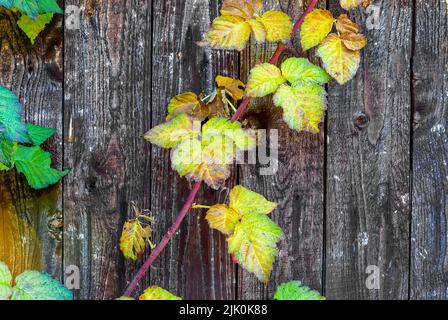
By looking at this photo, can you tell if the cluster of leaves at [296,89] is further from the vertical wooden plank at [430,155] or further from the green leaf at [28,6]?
the green leaf at [28,6]

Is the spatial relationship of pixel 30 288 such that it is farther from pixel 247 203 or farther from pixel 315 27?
pixel 315 27

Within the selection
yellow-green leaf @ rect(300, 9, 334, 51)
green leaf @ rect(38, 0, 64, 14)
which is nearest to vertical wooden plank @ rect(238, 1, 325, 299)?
yellow-green leaf @ rect(300, 9, 334, 51)

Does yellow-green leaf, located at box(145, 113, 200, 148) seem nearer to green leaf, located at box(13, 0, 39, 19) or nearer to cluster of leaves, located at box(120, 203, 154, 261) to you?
cluster of leaves, located at box(120, 203, 154, 261)

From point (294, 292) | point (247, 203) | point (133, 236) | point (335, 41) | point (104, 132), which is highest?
point (335, 41)

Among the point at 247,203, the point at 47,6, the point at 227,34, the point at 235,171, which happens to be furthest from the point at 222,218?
the point at 47,6

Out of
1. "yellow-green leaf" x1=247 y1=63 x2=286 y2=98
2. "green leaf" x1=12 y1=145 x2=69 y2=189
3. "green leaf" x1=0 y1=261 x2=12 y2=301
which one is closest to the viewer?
"green leaf" x1=0 y1=261 x2=12 y2=301

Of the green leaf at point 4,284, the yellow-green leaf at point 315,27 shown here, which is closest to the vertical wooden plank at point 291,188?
the yellow-green leaf at point 315,27

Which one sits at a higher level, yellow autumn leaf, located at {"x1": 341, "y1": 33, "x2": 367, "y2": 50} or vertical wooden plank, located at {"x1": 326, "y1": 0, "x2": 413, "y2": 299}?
yellow autumn leaf, located at {"x1": 341, "y1": 33, "x2": 367, "y2": 50}
